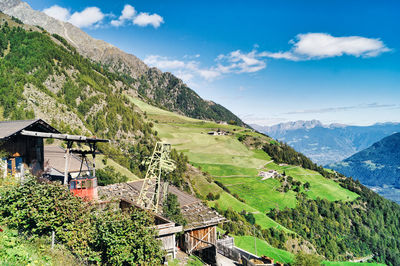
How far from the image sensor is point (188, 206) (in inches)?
1265

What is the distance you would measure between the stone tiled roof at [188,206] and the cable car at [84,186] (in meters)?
5.19

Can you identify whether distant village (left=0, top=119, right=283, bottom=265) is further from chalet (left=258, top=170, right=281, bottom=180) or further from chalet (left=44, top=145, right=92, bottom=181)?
chalet (left=258, top=170, right=281, bottom=180)

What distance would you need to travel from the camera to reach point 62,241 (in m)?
12.0

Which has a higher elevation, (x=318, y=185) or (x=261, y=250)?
(x=261, y=250)

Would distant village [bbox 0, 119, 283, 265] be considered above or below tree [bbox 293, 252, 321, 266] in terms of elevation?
above

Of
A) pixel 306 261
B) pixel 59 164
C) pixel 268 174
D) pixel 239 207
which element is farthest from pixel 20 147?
pixel 268 174

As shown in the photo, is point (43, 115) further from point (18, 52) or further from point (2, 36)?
point (2, 36)

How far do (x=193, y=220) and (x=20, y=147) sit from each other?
61.0ft

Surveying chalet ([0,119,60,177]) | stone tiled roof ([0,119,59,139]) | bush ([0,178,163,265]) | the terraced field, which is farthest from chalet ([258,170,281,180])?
bush ([0,178,163,265])

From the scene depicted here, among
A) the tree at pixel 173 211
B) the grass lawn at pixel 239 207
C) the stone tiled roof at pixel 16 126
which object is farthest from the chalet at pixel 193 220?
the grass lawn at pixel 239 207

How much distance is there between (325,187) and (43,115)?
5375 inches

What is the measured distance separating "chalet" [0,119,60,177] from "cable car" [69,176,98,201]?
4516mm

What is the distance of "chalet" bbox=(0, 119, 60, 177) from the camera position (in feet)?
71.6

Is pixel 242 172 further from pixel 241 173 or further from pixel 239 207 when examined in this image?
pixel 239 207
